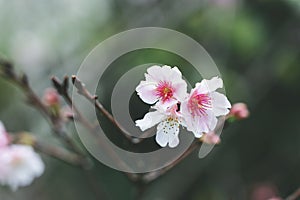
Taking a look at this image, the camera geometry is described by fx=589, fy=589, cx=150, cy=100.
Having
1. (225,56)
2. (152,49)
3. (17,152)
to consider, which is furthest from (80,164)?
(225,56)

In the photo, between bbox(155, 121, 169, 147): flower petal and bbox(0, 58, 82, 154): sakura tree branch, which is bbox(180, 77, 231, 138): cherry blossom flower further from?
bbox(0, 58, 82, 154): sakura tree branch

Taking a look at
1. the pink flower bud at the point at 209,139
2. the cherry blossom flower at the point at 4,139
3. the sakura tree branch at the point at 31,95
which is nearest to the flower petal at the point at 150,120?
the pink flower bud at the point at 209,139

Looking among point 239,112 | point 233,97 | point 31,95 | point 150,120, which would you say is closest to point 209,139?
point 239,112

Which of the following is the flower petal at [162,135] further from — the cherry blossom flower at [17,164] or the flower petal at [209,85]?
the cherry blossom flower at [17,164]

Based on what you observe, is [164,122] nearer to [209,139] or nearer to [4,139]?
[209,139]

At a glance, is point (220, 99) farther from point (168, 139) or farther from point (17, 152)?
point (17, 152)

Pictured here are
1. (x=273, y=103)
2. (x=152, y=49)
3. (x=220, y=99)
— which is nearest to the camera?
(x=220, y=99)

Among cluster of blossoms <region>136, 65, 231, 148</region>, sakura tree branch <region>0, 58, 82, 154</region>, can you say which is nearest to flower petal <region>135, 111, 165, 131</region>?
cluster of blossoms <region>136, 65, 231, 148</region>
